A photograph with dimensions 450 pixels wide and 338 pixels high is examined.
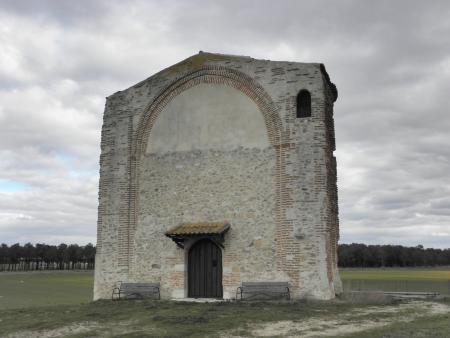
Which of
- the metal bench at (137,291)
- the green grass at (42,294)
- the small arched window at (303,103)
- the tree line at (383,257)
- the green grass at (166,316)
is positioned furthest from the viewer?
the tree line at (383,257)

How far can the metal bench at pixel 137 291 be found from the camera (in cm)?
1588

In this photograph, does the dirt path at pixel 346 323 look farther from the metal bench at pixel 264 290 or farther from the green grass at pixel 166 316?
the metal bench at pixel 264 290

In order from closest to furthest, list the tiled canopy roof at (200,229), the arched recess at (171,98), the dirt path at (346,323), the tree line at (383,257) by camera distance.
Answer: the dirt path at (346,323) < the tiled canopy roof at (200,229) < the arched recess at (171,98) < the tree line at (383,257)

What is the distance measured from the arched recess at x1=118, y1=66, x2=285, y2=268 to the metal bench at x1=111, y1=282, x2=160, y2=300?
76cm

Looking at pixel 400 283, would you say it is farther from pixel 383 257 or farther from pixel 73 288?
pixel 383 257

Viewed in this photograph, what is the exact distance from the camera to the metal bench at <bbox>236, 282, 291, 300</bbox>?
47.2 ft

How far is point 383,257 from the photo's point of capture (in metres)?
108

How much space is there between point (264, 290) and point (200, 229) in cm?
274

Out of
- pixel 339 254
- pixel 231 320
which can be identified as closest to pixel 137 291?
pixel 231 320

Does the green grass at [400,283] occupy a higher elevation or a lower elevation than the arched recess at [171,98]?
lower

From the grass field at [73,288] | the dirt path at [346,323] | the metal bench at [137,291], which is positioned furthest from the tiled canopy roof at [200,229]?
the grass field at [73,288]

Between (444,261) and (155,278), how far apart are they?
116m

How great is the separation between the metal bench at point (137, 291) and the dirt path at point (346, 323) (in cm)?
616

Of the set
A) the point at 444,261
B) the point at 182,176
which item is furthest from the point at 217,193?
the point at 444,261
